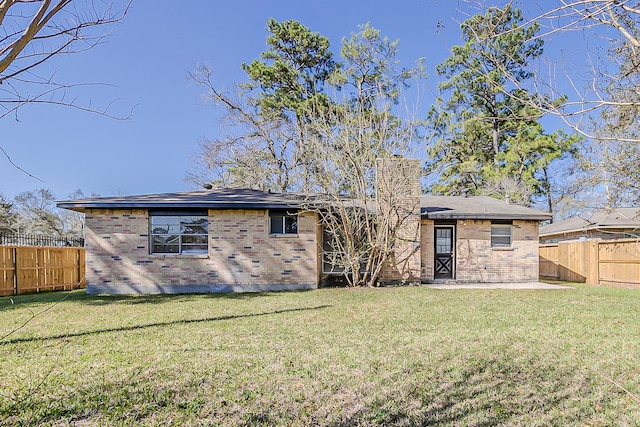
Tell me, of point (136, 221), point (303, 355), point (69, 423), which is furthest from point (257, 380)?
point (136, 221)

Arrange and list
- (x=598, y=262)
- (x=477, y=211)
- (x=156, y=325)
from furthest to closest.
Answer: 1. (x=598, y=262)
2. (x=477, y=211)
3. (x=156, y=325)

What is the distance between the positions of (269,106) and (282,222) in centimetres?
1259

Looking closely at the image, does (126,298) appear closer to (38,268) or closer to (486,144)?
(38,268)

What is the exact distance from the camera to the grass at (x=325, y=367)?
3.13m

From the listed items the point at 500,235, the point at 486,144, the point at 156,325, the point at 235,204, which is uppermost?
the point at 486,144

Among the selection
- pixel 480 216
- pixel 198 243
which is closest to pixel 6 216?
pixel 198 243

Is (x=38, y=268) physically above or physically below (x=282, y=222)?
below

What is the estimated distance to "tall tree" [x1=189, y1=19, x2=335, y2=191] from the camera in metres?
21.9

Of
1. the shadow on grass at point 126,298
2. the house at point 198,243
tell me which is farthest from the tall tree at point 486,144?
the shadow on grass at point 126,298

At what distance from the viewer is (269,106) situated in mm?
22078

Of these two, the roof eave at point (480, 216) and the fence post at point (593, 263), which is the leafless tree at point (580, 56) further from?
the fence post at point (593, 263)

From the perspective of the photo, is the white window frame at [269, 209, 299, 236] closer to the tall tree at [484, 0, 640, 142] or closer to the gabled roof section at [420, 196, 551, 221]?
the gabled roof section at [420, 196, 551, 221]

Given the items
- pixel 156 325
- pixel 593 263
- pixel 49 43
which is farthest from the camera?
pixel 593 263

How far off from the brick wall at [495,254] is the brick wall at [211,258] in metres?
6.01
